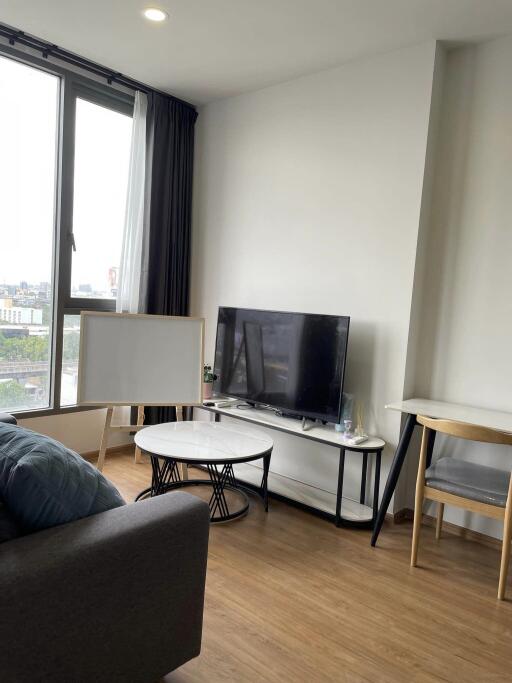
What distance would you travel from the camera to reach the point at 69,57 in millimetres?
3354

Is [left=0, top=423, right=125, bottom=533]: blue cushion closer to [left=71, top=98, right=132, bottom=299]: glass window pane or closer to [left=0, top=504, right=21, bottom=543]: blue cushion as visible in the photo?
[left=0, top=504, right=21, bottom=543]: blue cushion

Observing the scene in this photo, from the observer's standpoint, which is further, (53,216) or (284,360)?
(53,216)

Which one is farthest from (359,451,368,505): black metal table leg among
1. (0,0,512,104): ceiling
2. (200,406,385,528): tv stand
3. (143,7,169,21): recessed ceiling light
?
(143,7,169,21): recessed ceiling light

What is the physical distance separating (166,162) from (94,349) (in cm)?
166

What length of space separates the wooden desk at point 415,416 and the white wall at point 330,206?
31 cm

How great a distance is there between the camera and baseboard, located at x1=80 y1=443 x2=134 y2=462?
3.84 metres

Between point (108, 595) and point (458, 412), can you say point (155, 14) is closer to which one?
point (458, 412)

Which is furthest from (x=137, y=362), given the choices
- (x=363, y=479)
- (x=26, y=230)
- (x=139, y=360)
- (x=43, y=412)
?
(x=363, y=479)

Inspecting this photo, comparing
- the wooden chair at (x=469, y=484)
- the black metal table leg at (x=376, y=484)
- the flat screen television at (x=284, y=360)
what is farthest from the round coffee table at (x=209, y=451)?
the wooden chair at (x=469, y=484)

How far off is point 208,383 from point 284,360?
72 centimetres

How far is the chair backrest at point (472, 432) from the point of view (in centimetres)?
221

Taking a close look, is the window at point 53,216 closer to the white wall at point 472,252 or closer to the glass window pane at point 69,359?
the glass window pane at point 69,359

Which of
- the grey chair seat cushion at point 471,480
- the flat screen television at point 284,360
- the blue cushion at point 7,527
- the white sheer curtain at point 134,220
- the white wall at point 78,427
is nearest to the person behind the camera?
the blue cushion at point 7,527

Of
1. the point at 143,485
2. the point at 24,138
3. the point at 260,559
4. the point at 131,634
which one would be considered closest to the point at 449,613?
the point at 260,559
